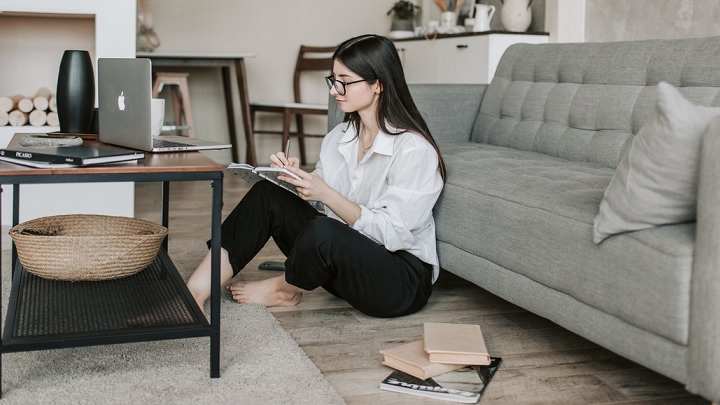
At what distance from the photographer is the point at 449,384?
192cm

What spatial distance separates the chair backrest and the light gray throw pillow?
442 cm

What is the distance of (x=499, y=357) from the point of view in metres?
2.14

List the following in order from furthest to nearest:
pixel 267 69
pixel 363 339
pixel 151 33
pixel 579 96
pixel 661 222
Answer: pixel 267 69
pixel 151 33
pixel 579 96
pixel 363 339
pixel 661 222

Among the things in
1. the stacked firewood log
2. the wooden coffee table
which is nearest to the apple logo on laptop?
the wooden coffee table

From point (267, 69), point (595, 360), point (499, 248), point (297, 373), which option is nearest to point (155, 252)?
point (297, 373)

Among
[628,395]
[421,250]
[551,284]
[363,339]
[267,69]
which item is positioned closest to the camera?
[628,395]

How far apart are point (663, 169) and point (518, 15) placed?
3532mm

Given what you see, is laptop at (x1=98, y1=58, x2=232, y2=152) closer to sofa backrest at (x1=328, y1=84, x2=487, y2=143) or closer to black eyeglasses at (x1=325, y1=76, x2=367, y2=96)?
black eyeglasses at (x1=325, y1=76, x2=367, y2=96)

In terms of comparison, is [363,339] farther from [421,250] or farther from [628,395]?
[628,395]

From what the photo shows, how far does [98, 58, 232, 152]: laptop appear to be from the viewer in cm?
214

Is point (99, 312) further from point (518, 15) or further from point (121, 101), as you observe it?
point (518, 15)

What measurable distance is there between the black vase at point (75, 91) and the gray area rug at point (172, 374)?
89 cm

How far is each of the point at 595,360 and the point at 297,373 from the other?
0.75 meters

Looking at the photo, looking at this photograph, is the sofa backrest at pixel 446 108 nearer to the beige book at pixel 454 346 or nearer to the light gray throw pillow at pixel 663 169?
the beige book at pixel 454 346
